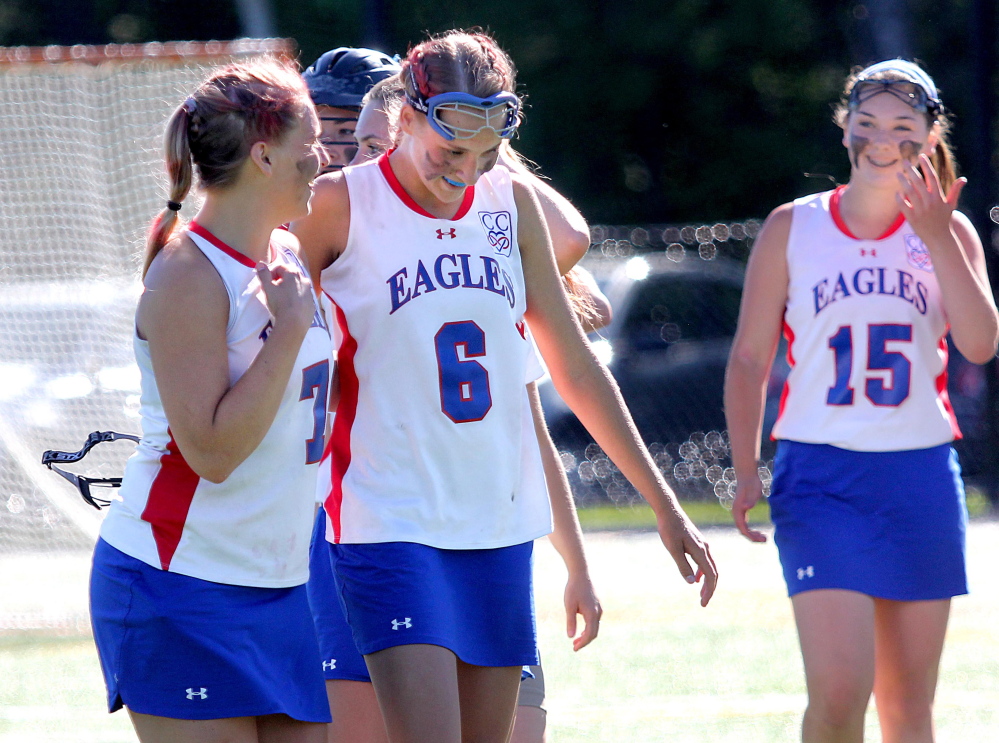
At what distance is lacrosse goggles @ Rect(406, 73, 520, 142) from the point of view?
2814 millimetres

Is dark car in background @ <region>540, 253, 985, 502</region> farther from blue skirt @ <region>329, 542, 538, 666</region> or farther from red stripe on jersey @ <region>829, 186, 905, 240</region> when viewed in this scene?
blue skirt @ <region>329, 542, 538, 666</region>

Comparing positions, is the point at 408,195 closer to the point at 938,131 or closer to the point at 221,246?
the point at 221,246

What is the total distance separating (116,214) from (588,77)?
1492 cm

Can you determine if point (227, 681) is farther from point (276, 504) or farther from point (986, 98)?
point (986, 98)

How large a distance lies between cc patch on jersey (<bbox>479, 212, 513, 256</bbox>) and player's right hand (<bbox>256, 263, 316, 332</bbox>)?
22.7 inches

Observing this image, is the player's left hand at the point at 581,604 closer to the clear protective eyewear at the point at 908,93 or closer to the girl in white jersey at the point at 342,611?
the girl in white jersey at the point at 342,611

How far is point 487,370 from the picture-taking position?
290cm

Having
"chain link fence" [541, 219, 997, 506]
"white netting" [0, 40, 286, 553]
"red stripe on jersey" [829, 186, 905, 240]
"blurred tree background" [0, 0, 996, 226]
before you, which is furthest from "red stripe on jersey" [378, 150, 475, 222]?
"blurred tree background" [0, 0, 996, 226]

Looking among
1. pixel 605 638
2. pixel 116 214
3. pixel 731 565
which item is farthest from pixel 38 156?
pixel 731 565

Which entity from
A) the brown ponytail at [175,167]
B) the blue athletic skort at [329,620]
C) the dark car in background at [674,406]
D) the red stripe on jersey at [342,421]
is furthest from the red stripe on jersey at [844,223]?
the dark car in background at [674,406]

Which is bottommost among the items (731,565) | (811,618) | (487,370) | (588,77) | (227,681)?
(731,565)

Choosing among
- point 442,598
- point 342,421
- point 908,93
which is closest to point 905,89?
point 908,93

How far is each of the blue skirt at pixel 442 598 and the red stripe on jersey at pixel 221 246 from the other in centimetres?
71

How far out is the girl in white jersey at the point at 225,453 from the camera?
2.41 meters
